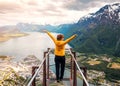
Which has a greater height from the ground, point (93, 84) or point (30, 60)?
point (30, 60)

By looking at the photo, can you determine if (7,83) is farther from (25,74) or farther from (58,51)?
(58,51)

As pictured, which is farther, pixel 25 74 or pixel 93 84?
pixel 93 84

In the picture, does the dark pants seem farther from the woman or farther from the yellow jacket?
the yellow jacket

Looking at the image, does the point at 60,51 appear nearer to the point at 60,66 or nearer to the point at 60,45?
the point at 60,45

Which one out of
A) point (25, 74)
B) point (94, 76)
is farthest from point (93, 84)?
point (25, 74)

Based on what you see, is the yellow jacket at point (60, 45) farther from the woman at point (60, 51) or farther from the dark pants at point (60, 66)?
the dark pants at point (60, 66)

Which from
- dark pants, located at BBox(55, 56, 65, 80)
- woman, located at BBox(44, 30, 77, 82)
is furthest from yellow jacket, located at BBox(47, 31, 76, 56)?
dark pants, located at BBox(55, 56, 65, 80)

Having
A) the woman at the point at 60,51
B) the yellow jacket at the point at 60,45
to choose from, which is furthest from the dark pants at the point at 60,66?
the yellow jacket at the point at 60,45

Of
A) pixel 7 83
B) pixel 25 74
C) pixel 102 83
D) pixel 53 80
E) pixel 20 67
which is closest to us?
pixel 53 80

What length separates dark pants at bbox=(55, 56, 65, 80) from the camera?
14359 mm

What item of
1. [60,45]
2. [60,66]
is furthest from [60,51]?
[60,66]

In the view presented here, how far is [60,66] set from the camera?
49.7 feet

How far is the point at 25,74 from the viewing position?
486 feet

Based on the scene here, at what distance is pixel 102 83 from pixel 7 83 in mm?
88473
